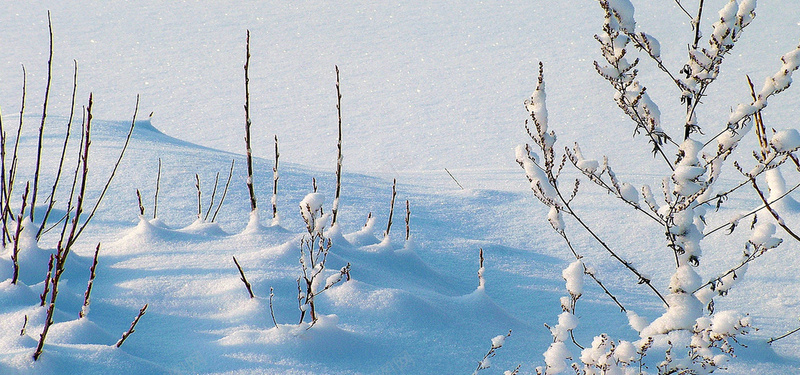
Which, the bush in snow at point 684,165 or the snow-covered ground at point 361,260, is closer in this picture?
the bush in snow at point 684,165

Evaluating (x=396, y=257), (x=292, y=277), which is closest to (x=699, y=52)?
(x=292, y=277)

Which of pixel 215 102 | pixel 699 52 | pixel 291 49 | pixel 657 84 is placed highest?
pixel 291 49

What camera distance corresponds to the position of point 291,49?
17.9 m

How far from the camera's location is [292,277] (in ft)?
6.89

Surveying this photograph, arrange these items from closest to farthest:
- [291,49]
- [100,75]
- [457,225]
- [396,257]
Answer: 1. [396,257]
2. [457,225]
3. [100,75]
4. [291,49]

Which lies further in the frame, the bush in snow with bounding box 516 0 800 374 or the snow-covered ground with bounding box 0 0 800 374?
the snow-covered ground with bounding box 0 0 800 374

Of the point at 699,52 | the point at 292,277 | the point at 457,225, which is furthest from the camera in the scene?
the point at 457,225

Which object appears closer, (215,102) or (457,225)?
(457,225)

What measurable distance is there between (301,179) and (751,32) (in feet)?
51.6

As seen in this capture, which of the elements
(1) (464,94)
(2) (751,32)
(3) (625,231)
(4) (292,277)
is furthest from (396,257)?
(2) (751,32)

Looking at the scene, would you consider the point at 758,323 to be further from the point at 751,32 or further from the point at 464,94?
the point at 751,32

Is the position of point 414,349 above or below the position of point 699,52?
below

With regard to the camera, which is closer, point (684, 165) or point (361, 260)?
point (684, 165)

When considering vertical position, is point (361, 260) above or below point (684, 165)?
below
